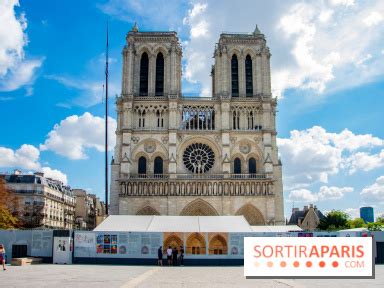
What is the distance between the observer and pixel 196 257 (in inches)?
1114

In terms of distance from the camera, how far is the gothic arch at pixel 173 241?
29342mm

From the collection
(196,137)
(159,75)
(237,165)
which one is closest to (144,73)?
(159,75)

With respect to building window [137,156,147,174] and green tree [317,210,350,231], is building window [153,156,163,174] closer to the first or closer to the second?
building window [137,156,147,174]

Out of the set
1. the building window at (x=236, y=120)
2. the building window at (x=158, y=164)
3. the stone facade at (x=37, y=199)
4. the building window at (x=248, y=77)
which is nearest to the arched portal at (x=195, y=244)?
the building window at (x=158, y=164)

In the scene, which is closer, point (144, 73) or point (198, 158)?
point (198, 158)

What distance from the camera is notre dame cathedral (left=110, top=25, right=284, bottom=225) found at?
48312 millimetres

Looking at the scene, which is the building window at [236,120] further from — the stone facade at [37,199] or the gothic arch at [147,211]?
the stone facade at [37,199]

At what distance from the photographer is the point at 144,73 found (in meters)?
53.4

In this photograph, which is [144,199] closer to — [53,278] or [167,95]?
[167,95]

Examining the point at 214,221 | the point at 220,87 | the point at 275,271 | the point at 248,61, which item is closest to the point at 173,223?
the point at 214,221

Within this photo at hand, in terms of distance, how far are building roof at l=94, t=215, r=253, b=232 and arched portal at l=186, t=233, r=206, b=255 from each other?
609mm

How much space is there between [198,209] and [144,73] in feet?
53.7

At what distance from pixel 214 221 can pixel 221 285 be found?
1606cm

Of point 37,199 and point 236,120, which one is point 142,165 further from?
point 37,199
